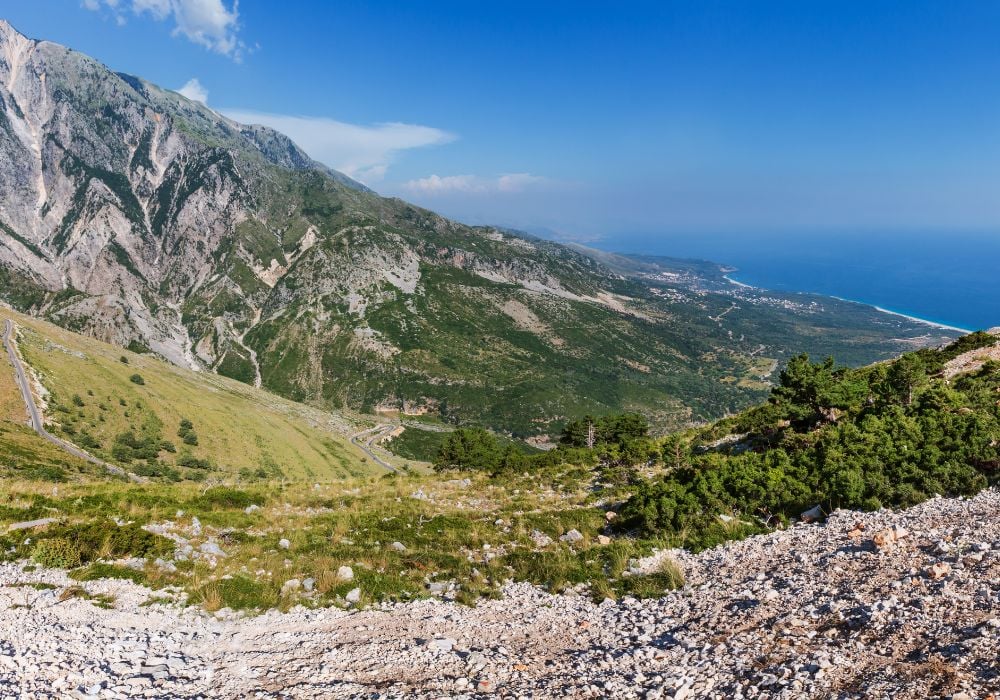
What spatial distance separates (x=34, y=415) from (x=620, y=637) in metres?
101

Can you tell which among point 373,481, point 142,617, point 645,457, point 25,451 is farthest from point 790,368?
point 25,451

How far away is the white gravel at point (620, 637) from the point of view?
10.3 m

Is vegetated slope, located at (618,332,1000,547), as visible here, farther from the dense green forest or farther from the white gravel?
the white gravel

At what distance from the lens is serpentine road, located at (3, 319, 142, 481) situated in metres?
67.2

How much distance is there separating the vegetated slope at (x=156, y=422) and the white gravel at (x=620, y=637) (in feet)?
238

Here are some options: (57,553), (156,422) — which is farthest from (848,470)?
(156,422)

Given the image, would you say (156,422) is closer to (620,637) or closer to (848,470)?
(620,637)

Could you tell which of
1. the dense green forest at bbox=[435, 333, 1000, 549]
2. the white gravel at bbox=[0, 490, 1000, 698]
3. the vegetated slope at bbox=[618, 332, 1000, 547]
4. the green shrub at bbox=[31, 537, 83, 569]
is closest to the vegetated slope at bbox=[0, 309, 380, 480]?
the green shrub at bbox=[31, 537, 83, 569]

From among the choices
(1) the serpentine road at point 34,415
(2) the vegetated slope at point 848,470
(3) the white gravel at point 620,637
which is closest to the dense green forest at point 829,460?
(2) the vegetated slope at point 848,470

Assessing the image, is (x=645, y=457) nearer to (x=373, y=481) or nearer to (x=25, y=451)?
(x=373, y=481)

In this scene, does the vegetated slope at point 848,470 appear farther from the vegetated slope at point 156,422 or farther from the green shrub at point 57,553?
the vegetated slope at point 156,422

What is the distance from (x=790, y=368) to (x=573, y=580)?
2554 cm

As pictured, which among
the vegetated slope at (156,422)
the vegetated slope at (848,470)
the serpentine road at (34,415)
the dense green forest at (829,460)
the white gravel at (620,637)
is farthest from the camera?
the vegetated slope at (156,422)

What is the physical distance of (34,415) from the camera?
7931 centimetres
